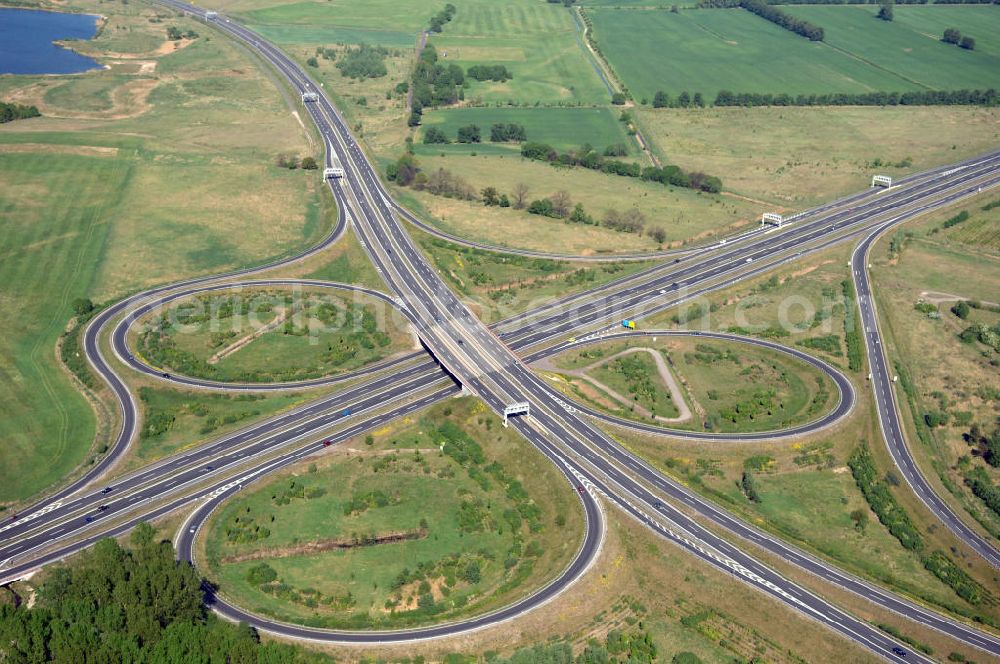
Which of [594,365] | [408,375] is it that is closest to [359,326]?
[408,375]

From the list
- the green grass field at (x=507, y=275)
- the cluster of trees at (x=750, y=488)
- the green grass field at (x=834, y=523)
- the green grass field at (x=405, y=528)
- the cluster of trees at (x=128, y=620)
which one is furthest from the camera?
the green grass field at (x=507, y=275)

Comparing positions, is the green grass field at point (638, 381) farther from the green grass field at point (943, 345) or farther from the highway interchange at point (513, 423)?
the green grass field at point (943, 345)

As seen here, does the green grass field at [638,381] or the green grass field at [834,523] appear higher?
the green grass field at [638,381]

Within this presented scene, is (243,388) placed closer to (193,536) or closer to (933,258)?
(193,536)

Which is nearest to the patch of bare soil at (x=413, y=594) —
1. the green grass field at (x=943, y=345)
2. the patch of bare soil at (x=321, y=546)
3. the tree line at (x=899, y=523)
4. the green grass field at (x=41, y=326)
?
the patch of bare soil at (x=321, y=546)

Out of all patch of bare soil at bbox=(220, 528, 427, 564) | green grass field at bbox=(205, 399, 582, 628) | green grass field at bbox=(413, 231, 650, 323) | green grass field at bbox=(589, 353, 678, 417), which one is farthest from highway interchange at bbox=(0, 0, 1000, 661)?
green grass field at bbox=(589, 353, 678, 417)

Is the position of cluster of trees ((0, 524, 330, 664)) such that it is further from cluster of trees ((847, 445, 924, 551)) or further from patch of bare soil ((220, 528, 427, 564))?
cluster of trees ((847, 445, 924, 551))

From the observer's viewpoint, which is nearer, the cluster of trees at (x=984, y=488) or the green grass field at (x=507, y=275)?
the cluster of trees at (x=984, y=488)
